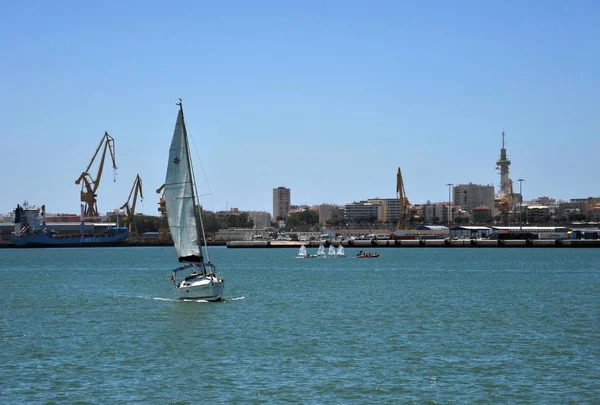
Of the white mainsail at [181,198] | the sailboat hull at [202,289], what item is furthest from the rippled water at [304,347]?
the white mainsail at [181,198]

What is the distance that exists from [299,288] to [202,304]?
16.9 meters

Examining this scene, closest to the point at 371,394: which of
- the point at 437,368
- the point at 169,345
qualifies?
the point at 437,368

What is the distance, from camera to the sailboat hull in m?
48.4

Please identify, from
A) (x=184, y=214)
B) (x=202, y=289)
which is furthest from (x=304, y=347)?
(x=184, y=214)

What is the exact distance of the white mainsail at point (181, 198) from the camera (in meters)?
48.6

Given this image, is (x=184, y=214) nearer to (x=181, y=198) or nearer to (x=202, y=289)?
(x=181, y=198)

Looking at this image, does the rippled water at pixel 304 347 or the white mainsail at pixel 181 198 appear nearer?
the rippled water at pixel 304 347

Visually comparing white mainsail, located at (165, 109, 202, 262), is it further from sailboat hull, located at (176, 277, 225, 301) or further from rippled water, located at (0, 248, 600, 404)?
rippled water, located at (0, 248, 600, 404)

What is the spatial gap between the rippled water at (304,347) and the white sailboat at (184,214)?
97 centimetres

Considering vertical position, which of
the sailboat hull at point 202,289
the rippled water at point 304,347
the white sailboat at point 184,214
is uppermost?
the white sailboat at point 184,214

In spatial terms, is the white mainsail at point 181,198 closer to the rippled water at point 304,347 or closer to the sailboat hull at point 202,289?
the sailboat hull at point 202,289

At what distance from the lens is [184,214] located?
1933 inches

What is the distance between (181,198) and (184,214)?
Result: 86cm

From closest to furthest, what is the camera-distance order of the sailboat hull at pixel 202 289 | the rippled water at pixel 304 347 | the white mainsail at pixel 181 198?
the rippled water at pixel 304 347, the sailboat hull at pixel 202 289, the white mainsail at pixel 181 198
